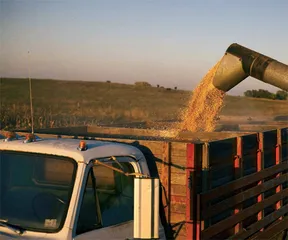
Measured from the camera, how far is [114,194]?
4012mm

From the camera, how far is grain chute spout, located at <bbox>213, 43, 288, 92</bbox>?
6419 mm

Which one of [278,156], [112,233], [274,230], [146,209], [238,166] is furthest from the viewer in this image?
[278,156]

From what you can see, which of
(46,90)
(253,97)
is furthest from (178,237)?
(253,97)

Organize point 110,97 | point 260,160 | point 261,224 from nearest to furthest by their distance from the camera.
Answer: point 261,224 → point 260,160 → point 110,97

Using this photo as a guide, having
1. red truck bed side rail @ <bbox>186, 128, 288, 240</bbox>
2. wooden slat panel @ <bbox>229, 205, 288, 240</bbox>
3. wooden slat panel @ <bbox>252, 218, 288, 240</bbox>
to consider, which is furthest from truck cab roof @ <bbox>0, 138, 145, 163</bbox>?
wooden slat panel @ <bbox>252, 218, 288, 240</bbox>

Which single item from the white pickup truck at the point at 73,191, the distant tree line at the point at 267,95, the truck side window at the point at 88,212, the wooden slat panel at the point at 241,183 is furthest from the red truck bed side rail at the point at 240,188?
the distant tree line at the point at 267,95

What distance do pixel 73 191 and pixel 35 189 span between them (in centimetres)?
52

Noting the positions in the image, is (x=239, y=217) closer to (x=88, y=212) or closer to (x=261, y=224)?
(x=261, y=224)

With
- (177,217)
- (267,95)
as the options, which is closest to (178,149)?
(177,217)

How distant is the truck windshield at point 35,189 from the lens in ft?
11.1

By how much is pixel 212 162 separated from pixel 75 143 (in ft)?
3.68

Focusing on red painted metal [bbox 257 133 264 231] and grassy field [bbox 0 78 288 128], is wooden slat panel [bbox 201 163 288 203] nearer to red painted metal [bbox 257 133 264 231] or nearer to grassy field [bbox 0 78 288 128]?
red painted metal [bbox 257 133 264 231]

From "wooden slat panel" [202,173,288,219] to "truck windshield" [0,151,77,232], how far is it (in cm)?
107

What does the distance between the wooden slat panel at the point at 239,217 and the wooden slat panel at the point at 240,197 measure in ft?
0.33
